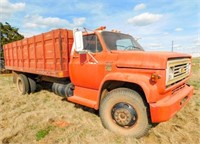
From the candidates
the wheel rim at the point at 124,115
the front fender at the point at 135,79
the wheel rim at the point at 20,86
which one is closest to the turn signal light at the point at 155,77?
the front fender at the point at 135,79

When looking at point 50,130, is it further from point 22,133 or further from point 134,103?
point 134,103

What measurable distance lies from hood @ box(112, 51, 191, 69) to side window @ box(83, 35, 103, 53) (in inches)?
26.9

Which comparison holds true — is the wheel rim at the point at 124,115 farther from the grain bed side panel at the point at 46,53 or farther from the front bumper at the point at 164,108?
the grain bed side panel at the point at 46,53

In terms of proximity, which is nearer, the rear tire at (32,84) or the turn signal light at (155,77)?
the turn signal light at (155,77)

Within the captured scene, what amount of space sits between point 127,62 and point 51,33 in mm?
2699

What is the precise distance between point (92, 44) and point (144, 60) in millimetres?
1608

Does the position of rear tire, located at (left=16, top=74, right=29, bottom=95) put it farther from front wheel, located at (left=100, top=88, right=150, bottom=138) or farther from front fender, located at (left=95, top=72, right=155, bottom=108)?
front fender, located at (left=95, top=72, right=155, bottom=108)

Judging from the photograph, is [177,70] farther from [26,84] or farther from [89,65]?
[26,84]

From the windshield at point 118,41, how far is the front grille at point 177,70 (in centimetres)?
134

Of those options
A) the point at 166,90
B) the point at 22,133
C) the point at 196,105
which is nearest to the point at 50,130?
the point at 22,133

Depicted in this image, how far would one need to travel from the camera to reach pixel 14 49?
823 cm

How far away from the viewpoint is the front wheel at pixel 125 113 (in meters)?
3.77

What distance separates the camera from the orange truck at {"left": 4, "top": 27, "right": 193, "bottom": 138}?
3.59 metres

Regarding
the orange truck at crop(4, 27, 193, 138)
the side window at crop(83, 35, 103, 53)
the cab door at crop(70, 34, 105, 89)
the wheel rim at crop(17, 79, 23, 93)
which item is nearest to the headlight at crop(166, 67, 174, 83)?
the orange truck at crop(4, 27, 193, 138)
